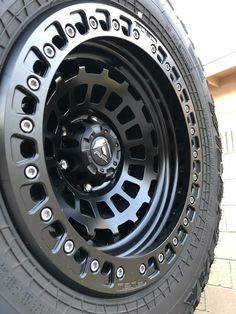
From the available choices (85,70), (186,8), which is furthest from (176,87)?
(186,8)

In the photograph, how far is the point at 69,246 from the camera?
0.81 metres

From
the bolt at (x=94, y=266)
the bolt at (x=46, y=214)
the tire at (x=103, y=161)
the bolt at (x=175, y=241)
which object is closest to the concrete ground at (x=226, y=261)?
the tire at (x=103, y=161)

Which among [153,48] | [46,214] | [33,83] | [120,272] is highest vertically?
[153,48]

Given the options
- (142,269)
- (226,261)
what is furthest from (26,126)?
(226,261)

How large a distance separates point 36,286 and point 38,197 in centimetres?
17

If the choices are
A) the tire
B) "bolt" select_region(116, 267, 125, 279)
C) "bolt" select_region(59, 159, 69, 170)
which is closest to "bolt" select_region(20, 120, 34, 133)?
the tire

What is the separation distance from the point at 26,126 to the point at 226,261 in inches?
67.0

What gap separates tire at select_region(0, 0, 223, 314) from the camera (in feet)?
2.49

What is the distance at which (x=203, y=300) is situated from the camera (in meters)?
2.25

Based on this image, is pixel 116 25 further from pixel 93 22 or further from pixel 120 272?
pixel 120 272

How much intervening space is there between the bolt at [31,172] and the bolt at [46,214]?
66mm

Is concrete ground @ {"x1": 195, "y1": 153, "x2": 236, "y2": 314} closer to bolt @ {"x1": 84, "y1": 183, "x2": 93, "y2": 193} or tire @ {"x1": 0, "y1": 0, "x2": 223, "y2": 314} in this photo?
tire @ {"x1": 0, "y1": 0, "x2": 223, "y2": 314}

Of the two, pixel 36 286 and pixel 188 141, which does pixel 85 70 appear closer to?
pixel 188 141

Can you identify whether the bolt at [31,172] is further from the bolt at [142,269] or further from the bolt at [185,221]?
the bolt at [185,221]
